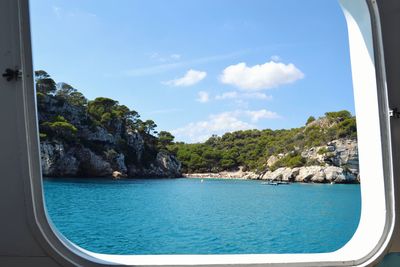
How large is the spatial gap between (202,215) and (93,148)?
10.1m

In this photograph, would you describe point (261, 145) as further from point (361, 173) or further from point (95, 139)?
point (361, 173)

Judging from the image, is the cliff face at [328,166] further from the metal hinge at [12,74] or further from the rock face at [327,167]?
the metal hinge at [12,74]

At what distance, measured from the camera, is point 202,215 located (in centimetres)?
2719

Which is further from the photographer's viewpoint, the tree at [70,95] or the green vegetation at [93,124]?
the tree at [70,95]

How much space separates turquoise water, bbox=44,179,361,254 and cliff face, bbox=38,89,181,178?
116 cm

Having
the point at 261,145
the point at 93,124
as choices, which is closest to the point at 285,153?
the point at 261,145

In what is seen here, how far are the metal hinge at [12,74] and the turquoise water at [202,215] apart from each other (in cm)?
2118

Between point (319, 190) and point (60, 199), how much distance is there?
19240 mm

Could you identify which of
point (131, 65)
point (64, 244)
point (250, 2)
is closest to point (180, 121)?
point (131, 65)

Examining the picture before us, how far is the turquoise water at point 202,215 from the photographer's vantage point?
2366 cm

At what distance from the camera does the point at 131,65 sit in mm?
46656

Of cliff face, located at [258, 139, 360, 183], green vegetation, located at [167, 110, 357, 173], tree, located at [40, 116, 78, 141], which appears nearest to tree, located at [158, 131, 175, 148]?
green vegetation, located at [167, 110, 357, 173]

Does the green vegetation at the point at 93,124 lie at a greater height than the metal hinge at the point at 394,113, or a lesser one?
greater

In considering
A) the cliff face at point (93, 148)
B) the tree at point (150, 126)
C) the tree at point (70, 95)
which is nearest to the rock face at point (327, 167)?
the cliff face at point (93, 148)
